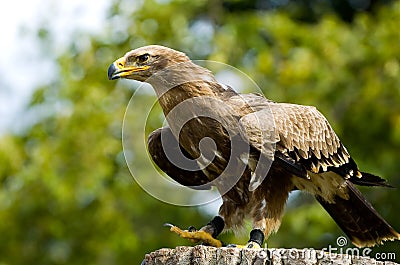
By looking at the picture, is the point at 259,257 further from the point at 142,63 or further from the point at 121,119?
the point at 121,119

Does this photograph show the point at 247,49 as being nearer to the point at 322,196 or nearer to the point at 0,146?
the point at 0,146

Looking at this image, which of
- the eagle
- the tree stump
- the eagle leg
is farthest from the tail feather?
the tree stump

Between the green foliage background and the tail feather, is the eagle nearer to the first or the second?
the tail feather

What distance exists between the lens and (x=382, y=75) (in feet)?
35.1

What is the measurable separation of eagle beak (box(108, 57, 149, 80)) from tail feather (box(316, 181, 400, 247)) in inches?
68.7

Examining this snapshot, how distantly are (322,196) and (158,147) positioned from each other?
126 cm

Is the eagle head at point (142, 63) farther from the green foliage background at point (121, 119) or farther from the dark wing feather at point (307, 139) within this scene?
the green foliage background at point (121, 119)

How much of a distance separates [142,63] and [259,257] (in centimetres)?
185

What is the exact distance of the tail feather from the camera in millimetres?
6484

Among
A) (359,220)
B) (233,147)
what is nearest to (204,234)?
(233,147)

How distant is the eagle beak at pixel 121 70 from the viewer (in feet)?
19.2

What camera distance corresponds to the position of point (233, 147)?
579 centimetres

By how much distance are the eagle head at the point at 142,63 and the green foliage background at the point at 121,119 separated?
405 cm

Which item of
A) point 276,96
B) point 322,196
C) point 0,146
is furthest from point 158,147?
point 0,146
